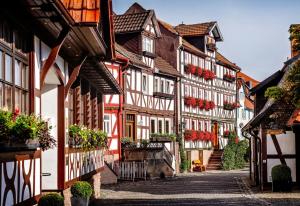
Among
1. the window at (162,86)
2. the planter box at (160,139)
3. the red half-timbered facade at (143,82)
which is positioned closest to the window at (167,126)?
the red half-timbered facade at (143,82)

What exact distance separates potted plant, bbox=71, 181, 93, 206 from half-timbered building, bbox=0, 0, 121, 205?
0.23 meters

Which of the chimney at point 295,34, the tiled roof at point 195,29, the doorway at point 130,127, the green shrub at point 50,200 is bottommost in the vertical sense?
the green shrub at point 50,200

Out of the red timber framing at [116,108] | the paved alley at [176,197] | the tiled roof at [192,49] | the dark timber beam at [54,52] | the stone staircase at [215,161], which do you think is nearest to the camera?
the dark timber beam at [54,52]

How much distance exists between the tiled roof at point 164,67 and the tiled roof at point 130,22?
13.0 ft

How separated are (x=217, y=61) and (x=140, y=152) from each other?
946 inches

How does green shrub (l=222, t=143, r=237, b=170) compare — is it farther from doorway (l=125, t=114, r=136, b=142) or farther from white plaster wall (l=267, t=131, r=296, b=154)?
white plaster wall (l=267, t=131, r=296, b=154)

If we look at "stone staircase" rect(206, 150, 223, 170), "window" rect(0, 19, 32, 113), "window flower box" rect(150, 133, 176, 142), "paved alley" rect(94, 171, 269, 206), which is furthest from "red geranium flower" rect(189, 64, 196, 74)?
"window" rect(0, 19, 32, 113)

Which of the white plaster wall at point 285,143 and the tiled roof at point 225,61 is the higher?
the tiled roof at point 225,61

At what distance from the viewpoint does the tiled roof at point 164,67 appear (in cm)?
4804

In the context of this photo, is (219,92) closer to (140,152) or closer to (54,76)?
(140,152)

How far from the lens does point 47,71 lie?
13.3 m

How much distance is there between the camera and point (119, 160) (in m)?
38.9

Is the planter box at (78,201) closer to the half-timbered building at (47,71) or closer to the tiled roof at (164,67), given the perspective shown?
the half-timbered building at (47,71)

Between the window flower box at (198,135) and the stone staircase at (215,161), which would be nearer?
the window flower box at (198,135)
